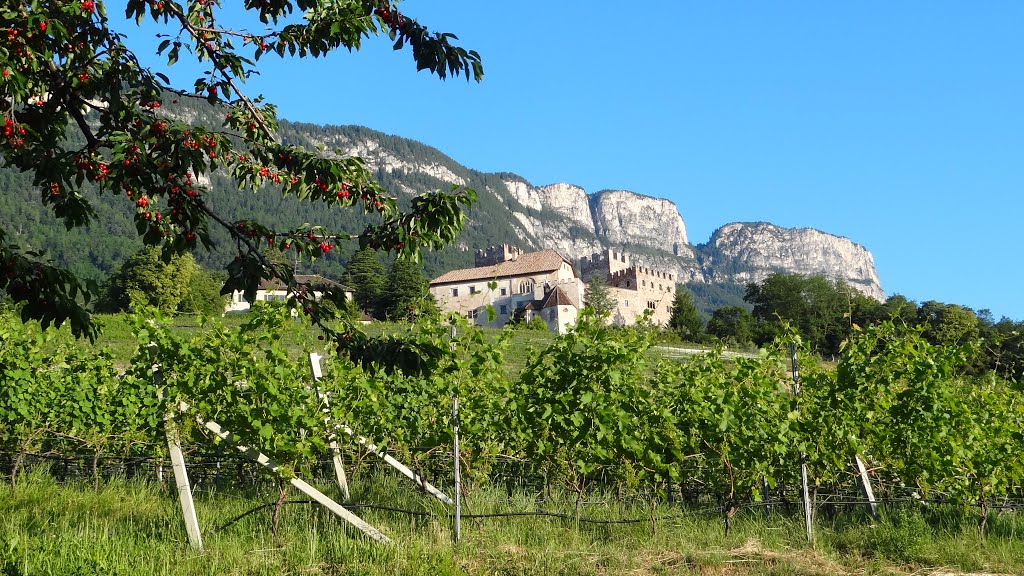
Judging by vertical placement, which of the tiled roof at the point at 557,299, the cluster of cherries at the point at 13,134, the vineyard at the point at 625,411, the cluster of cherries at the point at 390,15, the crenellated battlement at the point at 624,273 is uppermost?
the crenellated battlement at the point at 624,273

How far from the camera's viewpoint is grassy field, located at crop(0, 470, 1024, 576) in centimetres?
641

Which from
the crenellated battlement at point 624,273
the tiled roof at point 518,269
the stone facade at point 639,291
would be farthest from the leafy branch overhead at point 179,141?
the crenellated battlement at point 624,273

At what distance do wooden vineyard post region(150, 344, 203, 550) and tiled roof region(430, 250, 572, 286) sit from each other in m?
88.6

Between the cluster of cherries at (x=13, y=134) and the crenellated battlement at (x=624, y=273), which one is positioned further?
the crenellated battlement at (x=624, y=273)

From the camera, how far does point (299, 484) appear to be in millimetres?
7383

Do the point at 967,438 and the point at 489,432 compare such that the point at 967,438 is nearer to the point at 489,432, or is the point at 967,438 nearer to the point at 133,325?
the point at 489,432

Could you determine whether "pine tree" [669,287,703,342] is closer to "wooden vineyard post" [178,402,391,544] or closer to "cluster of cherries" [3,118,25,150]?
"wooden vineyard post" [178,402,391,544]

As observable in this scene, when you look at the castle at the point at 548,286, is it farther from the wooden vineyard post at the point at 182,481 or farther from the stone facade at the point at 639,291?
the wooden vineyard post at the point at 182,481

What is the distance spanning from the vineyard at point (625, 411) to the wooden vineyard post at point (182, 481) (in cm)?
7

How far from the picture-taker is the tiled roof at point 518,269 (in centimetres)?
9762

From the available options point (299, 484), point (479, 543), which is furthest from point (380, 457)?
point (479, 543)

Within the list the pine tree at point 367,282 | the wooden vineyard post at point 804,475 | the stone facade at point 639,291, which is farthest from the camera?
the stone facade at point 639,291

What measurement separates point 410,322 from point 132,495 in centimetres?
350

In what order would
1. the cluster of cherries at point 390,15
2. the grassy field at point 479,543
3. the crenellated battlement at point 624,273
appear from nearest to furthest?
the cluster of cherries at point 390,15 < the grassy field at point 479,543 < the crenellated battlement at point 624,273
